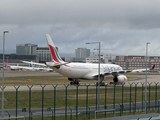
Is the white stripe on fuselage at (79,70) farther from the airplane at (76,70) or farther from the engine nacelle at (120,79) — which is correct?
the engine nacelle at (120,79)

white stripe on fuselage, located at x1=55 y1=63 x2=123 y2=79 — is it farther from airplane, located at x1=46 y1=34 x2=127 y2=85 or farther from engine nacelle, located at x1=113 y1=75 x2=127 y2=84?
engine nacelle, located at x1=113 y1=75 x2=127 y2=84

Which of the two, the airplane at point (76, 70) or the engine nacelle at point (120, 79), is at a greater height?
the airplane at point (76, 70)

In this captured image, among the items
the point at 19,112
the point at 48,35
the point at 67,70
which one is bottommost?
the point at 19,112

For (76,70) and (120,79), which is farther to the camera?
(120,79)

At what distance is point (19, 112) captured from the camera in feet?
98.0

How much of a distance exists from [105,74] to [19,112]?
31.3 m

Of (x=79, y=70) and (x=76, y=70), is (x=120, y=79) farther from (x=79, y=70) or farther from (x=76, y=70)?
(x=76, y=70)

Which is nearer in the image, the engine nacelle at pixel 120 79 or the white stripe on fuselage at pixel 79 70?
the white stripe on fuselage at pixel 79 70

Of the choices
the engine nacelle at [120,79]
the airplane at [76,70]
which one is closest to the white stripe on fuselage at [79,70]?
the airplane at [76,70]

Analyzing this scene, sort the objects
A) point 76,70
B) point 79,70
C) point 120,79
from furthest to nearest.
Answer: point 120,79 → point 79,70 → point 76,70

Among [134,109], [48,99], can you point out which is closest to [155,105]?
[134,109]

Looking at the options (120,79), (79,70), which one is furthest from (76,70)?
(120,79)

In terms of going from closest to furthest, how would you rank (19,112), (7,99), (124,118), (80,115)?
(124,118), (80,115), (19,112), (7,99)

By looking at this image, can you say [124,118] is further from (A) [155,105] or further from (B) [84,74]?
(B) [84,74]
